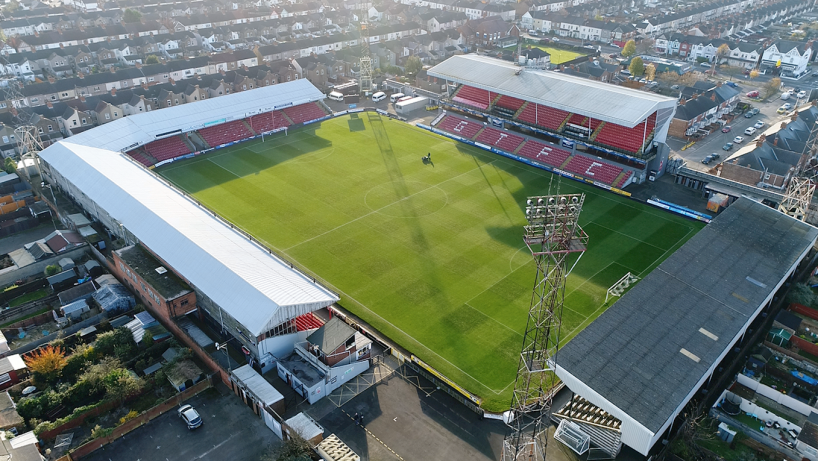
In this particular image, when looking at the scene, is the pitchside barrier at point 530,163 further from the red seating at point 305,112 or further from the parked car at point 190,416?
the parked car at point 190,416

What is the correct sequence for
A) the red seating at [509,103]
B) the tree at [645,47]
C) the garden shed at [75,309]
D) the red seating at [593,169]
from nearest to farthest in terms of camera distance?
the garden shed at [75,309] → the red seating at [593,169] → the red seating at [509,103] → the tree at [645,47]

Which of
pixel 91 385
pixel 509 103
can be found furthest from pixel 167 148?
pixel 509 103

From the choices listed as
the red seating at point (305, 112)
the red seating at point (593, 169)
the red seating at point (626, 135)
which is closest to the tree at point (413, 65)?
the red seating at point (305, 112)

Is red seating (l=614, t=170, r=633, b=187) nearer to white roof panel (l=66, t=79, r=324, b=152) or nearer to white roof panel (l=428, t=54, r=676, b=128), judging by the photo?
white roof panel (l=428, t=54, r=676, b=128)

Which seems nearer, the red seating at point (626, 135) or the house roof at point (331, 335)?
the house roof at point (331, 335)

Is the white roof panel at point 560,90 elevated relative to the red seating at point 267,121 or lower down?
elevated

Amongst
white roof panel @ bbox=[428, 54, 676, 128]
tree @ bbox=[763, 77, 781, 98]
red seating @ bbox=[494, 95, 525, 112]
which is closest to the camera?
white roof panel @ bbox=[428, 54, 676, 128]

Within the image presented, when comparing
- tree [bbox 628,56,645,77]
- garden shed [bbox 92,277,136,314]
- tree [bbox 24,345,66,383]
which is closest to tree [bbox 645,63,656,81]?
tree [bbox 628,56,645,77]

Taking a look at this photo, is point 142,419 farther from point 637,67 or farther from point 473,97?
point 637,67
